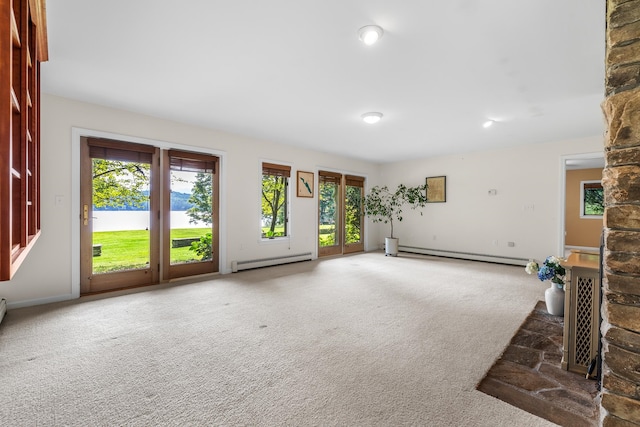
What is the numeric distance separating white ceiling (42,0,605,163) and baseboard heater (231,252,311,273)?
2.43m

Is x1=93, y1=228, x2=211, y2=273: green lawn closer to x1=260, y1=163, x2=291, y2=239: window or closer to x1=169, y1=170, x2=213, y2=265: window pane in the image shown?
x1=169, y1=170, x2=213, y2=265: window pane

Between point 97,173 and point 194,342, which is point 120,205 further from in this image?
point 194,342

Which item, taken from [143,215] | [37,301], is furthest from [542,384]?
[37,301]

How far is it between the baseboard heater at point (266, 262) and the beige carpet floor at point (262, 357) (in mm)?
1051

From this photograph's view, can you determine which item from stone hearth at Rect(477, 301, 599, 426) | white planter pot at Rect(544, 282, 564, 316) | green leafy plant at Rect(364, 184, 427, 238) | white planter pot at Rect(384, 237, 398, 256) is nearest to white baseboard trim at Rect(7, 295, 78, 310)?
stone hearth at Rect(477, 301, 599, 426)

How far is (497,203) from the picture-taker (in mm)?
6188

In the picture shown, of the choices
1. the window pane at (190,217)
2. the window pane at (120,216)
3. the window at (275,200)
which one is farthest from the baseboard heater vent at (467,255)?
the window pane at (120,216)

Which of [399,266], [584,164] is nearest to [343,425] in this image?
[399,266]

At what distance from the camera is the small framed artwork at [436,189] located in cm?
692

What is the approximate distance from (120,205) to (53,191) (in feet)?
2.29

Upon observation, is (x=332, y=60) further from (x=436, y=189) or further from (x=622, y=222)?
(x=436, y=189)

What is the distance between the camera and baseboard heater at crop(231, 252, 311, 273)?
16.6 feet

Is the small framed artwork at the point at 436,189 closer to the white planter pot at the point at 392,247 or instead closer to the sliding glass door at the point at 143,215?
the white planter pot at the point at 392,247

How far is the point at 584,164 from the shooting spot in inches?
305
